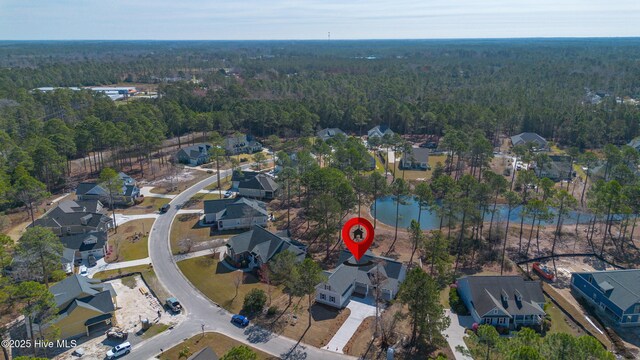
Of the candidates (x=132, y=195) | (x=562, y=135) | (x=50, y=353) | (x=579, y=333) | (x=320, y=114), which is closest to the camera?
(x=50, y=353)

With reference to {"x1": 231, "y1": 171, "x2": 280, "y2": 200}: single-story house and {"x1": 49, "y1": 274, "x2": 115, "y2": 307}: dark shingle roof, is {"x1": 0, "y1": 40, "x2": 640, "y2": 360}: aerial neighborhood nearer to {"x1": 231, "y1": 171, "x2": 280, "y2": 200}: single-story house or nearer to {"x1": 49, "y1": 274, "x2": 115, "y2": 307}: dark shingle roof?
{"x1": 49, "y1": 274, "x2": 115, "y2": 307}: dark shingle roof

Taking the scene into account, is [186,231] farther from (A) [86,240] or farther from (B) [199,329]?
(B) [199,329]

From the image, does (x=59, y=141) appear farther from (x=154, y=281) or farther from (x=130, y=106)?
(x=154, y=281)

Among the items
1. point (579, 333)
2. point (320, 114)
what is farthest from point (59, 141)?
point (579, 333)

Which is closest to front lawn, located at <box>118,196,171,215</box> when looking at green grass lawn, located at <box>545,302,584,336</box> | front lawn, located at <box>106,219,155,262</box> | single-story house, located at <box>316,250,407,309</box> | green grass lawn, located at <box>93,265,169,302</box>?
front lawn, located at <box>106,219,155,262</box>

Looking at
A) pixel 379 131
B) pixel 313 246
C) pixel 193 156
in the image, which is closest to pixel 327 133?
pixel 379 131
